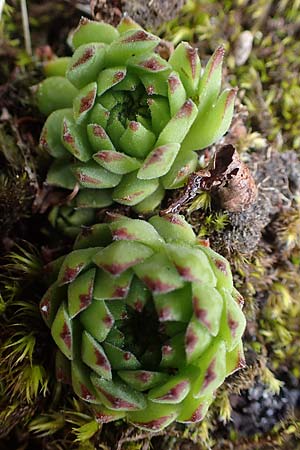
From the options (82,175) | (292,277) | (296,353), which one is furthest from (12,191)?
(296,353)

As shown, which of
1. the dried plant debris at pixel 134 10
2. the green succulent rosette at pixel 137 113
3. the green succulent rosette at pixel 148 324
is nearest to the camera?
the green succulent rosette at pixel 148 324

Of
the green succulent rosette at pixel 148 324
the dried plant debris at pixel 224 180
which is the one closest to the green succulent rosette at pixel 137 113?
the dried plant debris at pixel 224 180

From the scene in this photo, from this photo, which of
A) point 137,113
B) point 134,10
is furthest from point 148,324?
point 134,10

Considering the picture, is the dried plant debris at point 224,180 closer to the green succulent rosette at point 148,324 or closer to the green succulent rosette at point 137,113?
the green succulent rosette at point 137,113

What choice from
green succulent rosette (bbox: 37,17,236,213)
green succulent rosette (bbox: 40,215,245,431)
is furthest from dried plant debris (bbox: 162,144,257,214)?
green succulent rosette (bbox: 40,215,245,431)

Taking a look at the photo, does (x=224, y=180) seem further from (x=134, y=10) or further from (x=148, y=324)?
(x=134, y=10)

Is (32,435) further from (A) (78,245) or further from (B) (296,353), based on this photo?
(B) (296,353)

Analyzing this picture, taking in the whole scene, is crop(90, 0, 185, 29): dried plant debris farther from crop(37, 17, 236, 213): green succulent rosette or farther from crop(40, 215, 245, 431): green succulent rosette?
crop(40, 215, 245, 431): green succulent rosette
